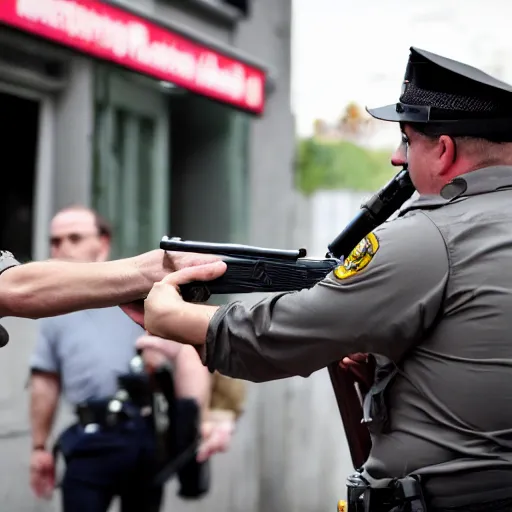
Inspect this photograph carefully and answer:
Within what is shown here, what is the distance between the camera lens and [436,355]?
2328mm

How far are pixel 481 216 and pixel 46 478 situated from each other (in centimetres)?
373

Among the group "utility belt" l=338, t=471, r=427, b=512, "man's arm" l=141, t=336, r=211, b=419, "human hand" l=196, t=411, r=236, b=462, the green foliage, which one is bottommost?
"human hand" l=196, t=411, r=236, b=462

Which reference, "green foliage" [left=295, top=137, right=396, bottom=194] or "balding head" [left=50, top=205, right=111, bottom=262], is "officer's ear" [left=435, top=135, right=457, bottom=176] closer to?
"balding head" [left=50, top=205, right=111, bottom=262]

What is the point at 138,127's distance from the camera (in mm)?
7625

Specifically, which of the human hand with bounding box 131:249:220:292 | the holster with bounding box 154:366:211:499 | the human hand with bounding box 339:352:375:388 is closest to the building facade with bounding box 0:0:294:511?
the holster with bounding box 154:366:211:499

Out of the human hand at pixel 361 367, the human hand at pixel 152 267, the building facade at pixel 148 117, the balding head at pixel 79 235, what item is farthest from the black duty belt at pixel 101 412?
the human hand at pixel 361 367

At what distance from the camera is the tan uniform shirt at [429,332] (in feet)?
7.48

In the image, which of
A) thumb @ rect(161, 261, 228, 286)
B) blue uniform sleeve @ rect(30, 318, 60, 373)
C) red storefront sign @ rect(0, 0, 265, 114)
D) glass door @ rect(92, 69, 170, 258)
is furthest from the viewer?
glass door @ rect(92, 69, 170, 258)

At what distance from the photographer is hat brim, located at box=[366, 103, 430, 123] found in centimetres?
247

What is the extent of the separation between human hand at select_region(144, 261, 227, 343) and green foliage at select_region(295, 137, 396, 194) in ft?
25.2

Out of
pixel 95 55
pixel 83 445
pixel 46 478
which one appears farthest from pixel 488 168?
pixel 95 55

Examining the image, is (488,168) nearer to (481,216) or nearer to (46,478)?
(481,216)

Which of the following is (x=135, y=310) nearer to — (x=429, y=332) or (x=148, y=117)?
(x=429, y=332)

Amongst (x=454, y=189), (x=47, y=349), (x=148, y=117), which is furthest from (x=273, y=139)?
(x=454, y=189)
